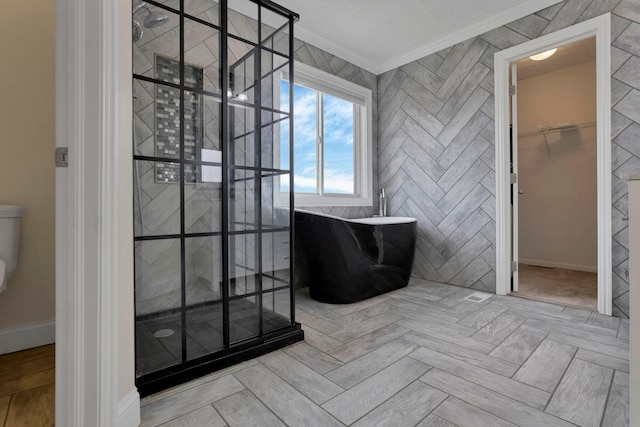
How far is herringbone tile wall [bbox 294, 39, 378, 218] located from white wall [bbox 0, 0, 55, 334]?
1814 mm

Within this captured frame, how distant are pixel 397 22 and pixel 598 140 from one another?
1.85 metres

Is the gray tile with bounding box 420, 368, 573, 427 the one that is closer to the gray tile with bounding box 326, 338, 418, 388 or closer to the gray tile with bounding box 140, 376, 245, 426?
the gray tile with bounding box 326, 338, 418, 388

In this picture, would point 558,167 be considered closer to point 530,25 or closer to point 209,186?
point 530,25

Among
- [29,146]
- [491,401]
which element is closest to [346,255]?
[491,401]

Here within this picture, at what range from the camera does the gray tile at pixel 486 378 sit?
3.93 ft

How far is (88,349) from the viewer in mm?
910

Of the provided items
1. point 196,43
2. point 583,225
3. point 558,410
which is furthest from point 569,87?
point 196,43

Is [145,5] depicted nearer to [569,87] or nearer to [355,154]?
[355,154]

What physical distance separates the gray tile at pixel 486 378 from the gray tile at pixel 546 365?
61 mm

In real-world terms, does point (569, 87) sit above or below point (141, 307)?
above

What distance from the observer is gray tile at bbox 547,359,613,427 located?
1089mm

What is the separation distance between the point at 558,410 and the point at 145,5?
2347mm

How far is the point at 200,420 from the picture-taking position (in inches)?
42.4

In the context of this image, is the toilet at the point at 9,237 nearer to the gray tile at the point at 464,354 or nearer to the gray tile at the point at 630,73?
the gray tile at the point at 464,354
